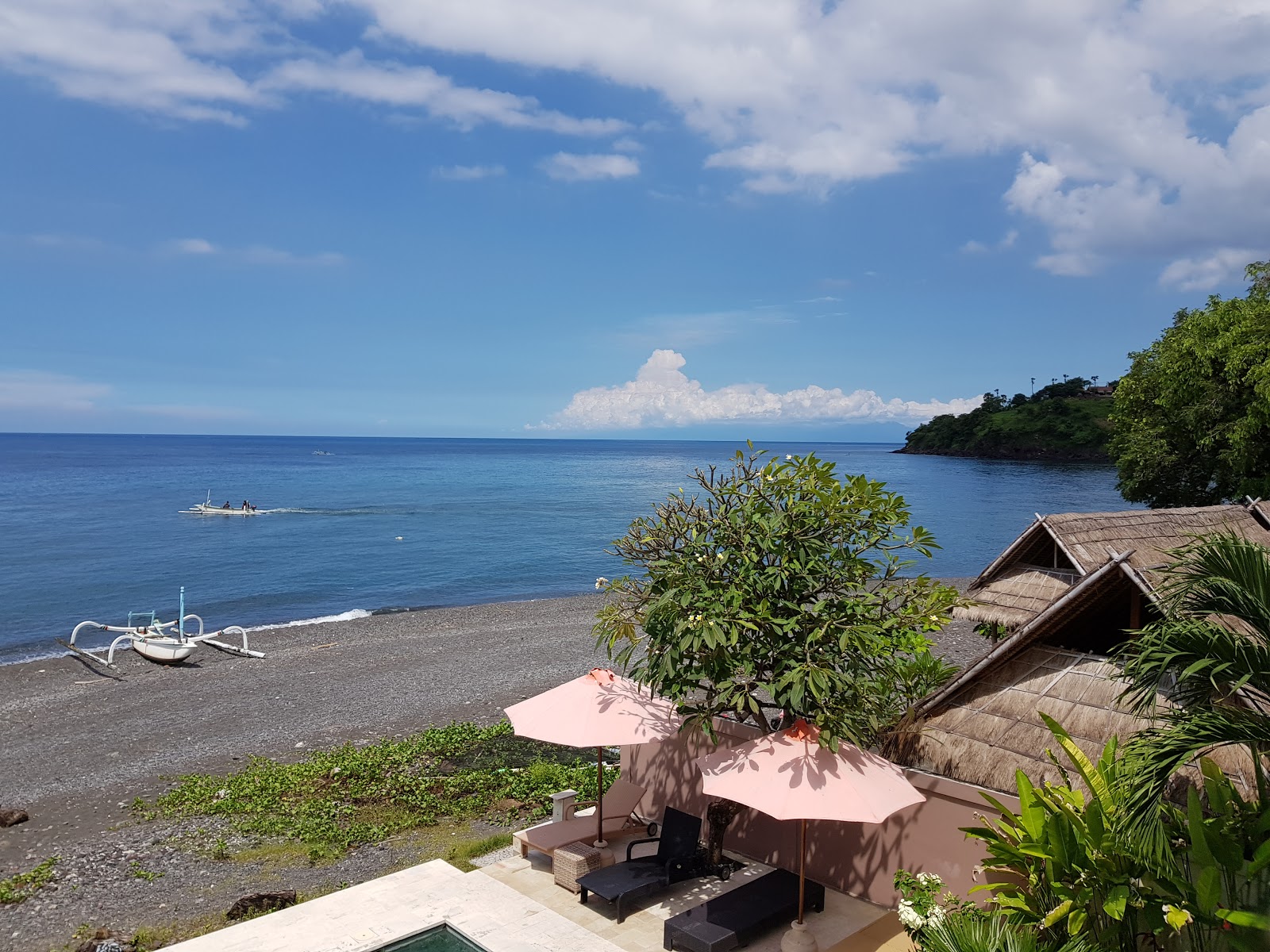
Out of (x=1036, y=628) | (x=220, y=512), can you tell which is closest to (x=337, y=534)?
(x=220, y=512)

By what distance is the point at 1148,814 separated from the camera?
509cm

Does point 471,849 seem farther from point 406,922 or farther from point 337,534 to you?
point 337,534

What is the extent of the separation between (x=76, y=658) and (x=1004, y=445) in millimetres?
133847

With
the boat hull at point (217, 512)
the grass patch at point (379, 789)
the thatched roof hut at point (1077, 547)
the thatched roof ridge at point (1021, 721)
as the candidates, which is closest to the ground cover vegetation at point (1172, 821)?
the thatched roof ridge at point (1021, 721)

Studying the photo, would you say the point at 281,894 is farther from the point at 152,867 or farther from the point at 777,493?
the point at 777,493

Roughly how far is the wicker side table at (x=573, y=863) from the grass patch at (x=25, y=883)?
20.6 feet

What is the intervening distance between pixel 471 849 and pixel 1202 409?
82.3ft

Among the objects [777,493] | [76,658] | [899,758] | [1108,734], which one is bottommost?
[76,658]

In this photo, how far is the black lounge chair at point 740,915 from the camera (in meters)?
8.09

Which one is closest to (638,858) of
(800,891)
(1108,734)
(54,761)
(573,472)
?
(800,891)

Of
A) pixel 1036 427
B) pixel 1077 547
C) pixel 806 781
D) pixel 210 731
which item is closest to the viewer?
pixel 806 781

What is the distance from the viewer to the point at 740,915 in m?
8.37

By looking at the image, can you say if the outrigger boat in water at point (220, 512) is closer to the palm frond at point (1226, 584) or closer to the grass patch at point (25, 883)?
the grass patch at point (25, 883)

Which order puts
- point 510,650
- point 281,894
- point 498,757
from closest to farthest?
1. point 281,894
2. point 498,757
3. point 510,650
